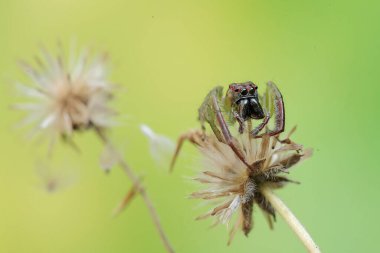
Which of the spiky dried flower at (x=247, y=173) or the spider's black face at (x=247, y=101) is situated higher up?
the spider's black face at (x=247, y=101)

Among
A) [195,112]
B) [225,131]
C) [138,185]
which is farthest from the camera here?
[195,112]

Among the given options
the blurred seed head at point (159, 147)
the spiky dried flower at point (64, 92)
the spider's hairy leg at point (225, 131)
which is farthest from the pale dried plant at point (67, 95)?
the spider's hairy leg at point (225, 131)

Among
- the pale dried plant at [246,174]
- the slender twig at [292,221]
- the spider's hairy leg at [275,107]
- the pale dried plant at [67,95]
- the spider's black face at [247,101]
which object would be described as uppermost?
the pale dried plant at [67,95]

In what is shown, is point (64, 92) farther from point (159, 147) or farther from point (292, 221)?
point (292, 221)

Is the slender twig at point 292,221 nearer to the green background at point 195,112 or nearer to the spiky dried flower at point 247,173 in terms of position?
the spiky dried flower at point 247,173

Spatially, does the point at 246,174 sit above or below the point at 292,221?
above

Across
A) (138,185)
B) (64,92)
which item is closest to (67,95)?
(64,92)

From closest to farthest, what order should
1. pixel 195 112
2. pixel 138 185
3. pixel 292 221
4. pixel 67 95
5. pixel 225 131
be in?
pixel 292 221 < pixel 225 131 < pixel 138 185 < pixel 67 95 < pixel 195 112
